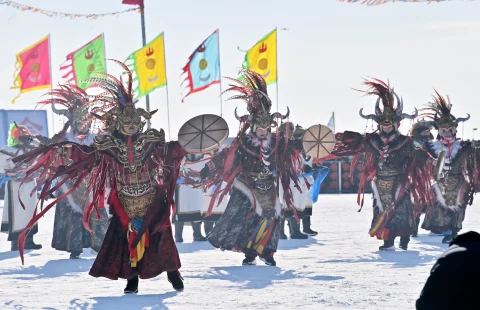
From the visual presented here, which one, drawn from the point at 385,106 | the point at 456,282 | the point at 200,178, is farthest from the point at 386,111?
the point at 456,282

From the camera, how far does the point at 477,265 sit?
2.27 meters

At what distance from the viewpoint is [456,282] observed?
2256 mm

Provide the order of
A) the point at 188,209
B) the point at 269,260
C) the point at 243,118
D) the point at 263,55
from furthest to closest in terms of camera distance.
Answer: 1. the point at 263,55
2. the point at 188,209
3. the point at 243,118
4. the point at 269,260

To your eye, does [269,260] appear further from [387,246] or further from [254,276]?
[387,246]

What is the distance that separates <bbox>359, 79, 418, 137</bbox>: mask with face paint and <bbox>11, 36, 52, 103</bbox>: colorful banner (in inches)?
527

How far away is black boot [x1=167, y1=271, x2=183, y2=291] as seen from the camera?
930 centimetres

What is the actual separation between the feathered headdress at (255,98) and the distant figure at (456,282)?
30.9 ft

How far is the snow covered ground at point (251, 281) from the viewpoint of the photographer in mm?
8539

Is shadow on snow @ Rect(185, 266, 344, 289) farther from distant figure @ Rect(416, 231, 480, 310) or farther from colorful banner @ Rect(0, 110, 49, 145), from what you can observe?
colorful banner @ Rect(0, 110, 49, 145)

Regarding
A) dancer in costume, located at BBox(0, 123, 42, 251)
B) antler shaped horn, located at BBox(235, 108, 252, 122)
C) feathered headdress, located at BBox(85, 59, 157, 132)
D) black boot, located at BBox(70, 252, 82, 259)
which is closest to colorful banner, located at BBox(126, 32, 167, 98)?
dancer in costume, located at BBox(0, 123, 42, 251)

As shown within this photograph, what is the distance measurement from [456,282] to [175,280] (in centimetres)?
723

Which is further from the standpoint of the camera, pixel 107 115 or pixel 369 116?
pixel 369 116

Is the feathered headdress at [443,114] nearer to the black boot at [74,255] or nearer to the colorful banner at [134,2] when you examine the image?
the black boot at [74,255]

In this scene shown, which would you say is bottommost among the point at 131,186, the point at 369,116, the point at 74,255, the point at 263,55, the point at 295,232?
the point at 74,255
